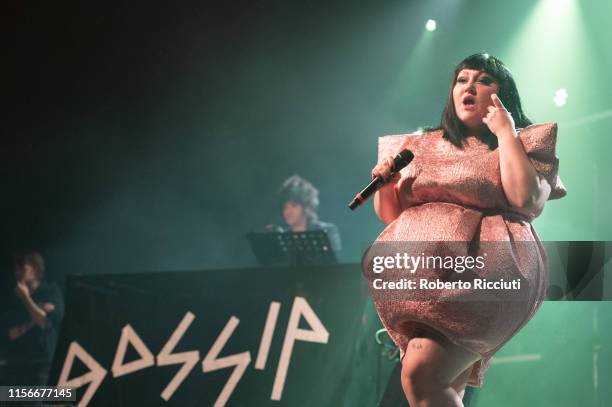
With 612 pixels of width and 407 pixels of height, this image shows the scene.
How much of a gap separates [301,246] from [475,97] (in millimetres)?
1650

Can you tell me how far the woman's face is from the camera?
1701mm

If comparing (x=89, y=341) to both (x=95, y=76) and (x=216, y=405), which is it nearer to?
(x=216, y=405)

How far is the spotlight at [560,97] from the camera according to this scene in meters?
4.68

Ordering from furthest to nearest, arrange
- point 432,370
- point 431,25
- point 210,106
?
point 210,106, point 431,25, point 432,370

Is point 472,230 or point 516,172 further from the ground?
point 516,172

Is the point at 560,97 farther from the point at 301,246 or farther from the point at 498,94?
the point at 498,94

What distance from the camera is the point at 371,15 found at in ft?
17.4

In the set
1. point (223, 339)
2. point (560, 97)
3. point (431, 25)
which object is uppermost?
point (431, 25)

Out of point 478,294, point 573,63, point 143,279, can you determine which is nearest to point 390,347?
point 478,294

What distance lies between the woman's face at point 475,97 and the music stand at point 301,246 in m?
1.48

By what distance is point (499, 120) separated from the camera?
62.7 inches

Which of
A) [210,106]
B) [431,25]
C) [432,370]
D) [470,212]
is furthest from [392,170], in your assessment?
[210,106]

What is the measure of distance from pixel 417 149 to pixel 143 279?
52.3 inches

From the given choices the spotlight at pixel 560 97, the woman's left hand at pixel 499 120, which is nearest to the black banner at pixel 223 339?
the woman's left hand at pixel 499 120
